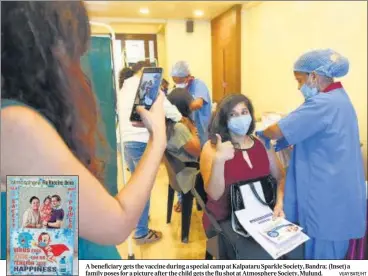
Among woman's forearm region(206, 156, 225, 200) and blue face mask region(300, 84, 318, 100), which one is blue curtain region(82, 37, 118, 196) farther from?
blue face mask region(300, 84, 318, 100)

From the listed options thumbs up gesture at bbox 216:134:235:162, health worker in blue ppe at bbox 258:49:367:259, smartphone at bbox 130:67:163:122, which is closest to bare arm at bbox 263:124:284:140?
health worker in blue ppe at bbox 258:49:367:259

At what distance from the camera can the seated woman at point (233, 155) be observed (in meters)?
0.72

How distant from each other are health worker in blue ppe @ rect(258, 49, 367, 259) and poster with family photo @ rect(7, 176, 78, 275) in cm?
54

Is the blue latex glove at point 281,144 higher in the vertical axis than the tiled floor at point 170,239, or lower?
higher

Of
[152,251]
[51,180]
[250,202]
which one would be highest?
[51,180]

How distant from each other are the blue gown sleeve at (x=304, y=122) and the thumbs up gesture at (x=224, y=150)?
15 cm

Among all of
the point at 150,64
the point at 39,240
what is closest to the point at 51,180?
the point at 39,240

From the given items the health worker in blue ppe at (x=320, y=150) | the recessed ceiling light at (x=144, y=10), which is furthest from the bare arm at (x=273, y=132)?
the recessed ceiling light at (x=144, y=10)

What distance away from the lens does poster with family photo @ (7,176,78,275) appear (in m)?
0.37

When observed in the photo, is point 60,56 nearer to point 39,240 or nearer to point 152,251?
point 39,240

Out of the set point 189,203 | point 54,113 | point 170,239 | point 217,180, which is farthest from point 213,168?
point 54,113

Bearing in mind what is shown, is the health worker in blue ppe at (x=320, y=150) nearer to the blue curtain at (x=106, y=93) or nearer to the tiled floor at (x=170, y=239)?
the tiled floor at (x=170, y=239)

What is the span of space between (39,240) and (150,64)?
0.39 meters

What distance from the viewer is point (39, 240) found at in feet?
1.25
